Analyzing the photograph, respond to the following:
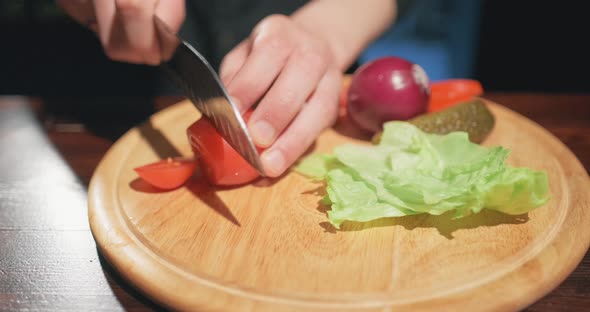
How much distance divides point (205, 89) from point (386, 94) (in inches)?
22.5

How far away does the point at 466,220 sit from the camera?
3.39 feet

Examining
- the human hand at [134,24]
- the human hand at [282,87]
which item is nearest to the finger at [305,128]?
the human hand at [282,87]

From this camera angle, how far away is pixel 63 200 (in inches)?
48.0

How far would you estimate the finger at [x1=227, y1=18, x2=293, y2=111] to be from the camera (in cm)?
120

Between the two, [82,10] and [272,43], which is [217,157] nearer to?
[272,43]

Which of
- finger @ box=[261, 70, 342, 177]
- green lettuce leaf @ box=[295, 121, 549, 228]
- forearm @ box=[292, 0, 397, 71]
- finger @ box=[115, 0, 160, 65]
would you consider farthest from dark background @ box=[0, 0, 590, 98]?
green lettuce leaf @ box=[295, 121, 549, 228]

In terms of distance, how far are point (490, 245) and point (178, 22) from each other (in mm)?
821

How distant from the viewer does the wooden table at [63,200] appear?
0.92 meters

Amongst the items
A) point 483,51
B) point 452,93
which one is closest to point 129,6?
point 452,93

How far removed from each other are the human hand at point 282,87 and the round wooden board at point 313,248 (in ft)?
0.30

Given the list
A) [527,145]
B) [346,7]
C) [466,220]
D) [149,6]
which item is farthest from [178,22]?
[527,145]

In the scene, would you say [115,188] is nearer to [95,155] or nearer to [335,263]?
[95,155]

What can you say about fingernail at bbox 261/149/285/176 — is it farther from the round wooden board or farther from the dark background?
the dark background

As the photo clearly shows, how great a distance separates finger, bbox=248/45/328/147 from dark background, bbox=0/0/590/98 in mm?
1406
